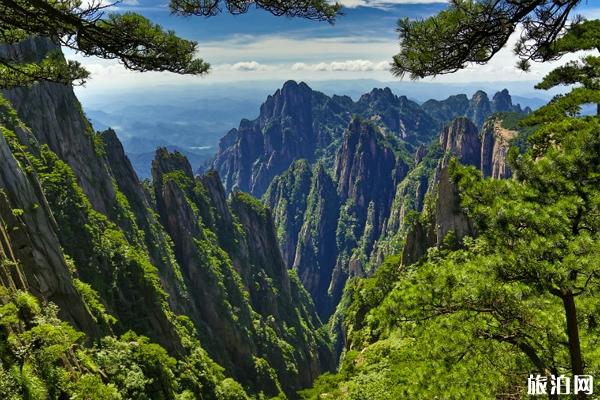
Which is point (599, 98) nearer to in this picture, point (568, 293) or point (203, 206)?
point (568, 293)

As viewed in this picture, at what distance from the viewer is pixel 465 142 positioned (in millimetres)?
167875

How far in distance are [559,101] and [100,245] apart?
130 ft

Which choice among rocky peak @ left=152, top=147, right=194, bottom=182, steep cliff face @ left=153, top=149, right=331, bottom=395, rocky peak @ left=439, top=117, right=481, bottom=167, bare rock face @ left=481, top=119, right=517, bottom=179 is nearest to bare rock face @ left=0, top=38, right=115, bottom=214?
steep cliff face @ left=153, top=149, right=331, bottom=395

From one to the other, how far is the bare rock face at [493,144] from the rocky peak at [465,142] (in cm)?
365

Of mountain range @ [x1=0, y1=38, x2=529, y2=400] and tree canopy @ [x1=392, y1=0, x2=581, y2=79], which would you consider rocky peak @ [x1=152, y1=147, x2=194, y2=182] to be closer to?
mountain range @ [x1=0, y1=38, x2=529, y2=400]

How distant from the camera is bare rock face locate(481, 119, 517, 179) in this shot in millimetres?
145800

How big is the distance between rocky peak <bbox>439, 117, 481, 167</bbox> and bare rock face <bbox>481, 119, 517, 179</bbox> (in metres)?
3.65

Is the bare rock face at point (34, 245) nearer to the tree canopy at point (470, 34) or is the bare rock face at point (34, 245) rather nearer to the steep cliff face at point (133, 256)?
the steep cliff face at point (133, 256)

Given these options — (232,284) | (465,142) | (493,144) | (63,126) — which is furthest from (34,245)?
(465,142)

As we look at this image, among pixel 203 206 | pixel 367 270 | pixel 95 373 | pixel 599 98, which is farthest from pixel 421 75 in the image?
pixel 367 270

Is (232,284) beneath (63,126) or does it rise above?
beneath

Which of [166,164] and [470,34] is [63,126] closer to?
[166,164]

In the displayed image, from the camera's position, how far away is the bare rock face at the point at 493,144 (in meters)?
146

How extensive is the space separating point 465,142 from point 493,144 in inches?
542
